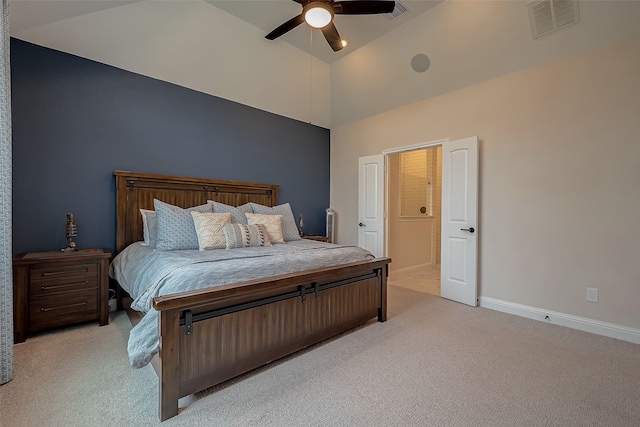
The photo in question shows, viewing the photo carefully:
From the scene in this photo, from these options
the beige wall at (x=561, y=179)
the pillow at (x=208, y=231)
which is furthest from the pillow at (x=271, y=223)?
the beige wall at (x=561, y=179)

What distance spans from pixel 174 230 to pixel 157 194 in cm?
93

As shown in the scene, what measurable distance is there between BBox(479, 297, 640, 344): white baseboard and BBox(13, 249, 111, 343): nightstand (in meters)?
4.17

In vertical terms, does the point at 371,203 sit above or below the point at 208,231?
above

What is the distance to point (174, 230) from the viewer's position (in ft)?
9.15

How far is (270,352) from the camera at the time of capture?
201 cm

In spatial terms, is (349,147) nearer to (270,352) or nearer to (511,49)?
(511,49)

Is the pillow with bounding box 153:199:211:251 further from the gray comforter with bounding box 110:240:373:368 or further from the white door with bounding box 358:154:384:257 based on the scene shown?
the white door with bounding box 358:154:384:257

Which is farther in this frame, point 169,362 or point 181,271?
point 181,271

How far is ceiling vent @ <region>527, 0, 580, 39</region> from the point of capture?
2545 mm

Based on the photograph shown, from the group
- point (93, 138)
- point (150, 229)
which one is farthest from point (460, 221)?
point (93, 138)

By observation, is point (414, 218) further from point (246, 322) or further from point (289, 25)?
point (246, 322)

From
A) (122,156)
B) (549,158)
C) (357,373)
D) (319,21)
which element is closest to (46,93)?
(122,156)

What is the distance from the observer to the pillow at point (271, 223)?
10.8 ft

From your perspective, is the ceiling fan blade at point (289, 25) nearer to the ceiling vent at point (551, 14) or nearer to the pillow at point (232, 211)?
the pillow at point (232, 211)
